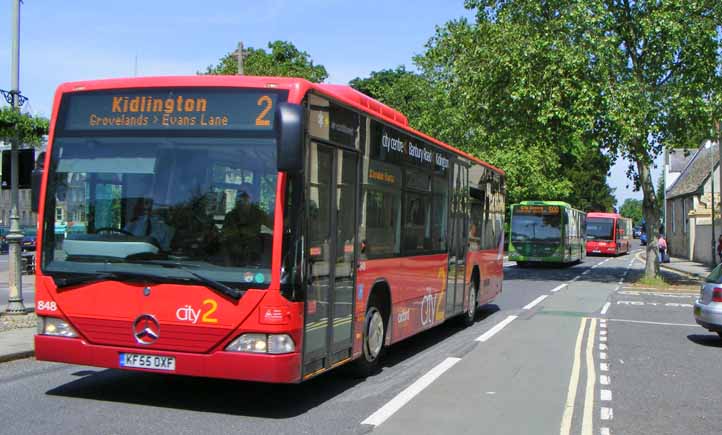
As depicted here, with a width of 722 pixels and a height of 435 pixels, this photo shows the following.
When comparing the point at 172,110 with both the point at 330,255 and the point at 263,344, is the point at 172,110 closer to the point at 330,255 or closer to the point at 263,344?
the point at 330,255

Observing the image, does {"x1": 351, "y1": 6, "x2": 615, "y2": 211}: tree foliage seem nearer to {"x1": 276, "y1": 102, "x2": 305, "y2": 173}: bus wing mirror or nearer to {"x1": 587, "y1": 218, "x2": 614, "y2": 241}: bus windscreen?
{"x1": 276, "y1": 102, "x2": 305, "y2": 173}: bus wing mirror

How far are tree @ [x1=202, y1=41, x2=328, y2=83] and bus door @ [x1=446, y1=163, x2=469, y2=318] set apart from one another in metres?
29.6

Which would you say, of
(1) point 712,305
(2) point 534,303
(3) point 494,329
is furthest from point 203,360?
(2) point 534,303

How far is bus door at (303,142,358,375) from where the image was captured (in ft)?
23.3

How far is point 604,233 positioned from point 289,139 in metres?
56.4

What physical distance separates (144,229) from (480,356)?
229 inches

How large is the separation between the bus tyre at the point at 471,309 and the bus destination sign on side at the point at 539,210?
24.4 meters

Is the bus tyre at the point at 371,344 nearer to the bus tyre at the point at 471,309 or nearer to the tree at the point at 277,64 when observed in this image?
the bus tyre at the point at 471,309

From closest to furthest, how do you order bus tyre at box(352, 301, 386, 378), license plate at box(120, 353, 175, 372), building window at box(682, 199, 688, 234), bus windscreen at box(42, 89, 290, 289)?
bus windscreen at box(42, 89, 290, 289)
license plate at box(120, 353, 175, 372)
bus tyre at box(352, 301, 386, 378)
building window at box(682, 199, 688, 234)

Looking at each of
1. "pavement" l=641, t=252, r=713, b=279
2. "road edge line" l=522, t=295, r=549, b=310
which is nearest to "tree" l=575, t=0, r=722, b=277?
"road edge line" l=522, t=295, r=549, b=310

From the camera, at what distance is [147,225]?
682cm

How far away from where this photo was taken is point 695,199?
2127 inches

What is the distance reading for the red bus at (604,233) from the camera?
5838 centimetres

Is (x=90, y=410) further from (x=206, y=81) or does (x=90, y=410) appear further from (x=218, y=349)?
(x=206, y=81)
